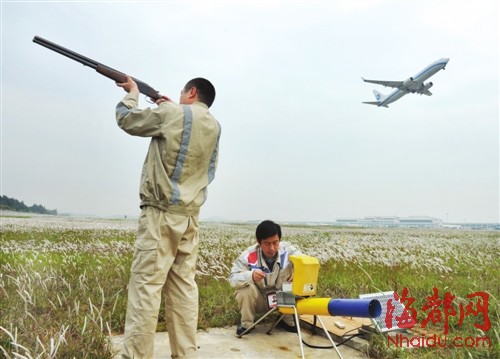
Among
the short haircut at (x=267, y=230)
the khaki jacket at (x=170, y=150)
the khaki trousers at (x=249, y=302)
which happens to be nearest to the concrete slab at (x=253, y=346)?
the khaki trousers at (x=249, y=302)

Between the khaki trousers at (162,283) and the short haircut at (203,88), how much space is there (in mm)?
1035

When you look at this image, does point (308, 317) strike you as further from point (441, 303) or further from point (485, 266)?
point (485, 266)

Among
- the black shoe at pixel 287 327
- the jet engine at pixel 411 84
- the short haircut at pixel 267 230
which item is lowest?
the black shoe at pixel 287 327

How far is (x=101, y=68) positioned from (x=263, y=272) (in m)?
2.55

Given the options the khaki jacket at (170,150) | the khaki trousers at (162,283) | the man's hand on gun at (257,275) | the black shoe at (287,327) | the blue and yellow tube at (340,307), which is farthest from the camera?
the black shoe at (287,327)

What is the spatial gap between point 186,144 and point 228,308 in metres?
2.37

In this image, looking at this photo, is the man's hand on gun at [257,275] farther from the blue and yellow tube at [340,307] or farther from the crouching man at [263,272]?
the blue and yellow tube at [340,307]

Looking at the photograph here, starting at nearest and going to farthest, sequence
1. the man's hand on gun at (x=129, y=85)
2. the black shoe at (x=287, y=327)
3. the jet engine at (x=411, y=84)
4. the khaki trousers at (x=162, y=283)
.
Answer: the khaki trousers at (x=162, y=283) → the man's hand on gun at (x=129, y=85) → the black shoe at (x=287, y=327) → the jet engine at (x=411, y=84)

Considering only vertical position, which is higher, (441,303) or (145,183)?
(145,183)

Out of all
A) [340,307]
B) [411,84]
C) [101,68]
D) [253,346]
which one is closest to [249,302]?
[253,346]

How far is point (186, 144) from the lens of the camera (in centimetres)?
299

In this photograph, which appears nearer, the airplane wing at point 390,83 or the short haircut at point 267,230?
the short haircut at point 267,230

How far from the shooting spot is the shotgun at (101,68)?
140 inches

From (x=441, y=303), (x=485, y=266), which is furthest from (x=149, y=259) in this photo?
(x=485, y=266)
